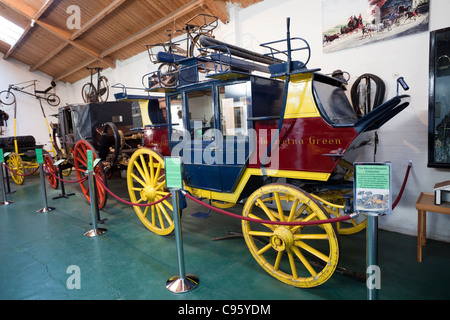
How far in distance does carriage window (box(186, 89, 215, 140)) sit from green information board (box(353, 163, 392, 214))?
172 centimetres

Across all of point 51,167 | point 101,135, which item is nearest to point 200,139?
point 101,135

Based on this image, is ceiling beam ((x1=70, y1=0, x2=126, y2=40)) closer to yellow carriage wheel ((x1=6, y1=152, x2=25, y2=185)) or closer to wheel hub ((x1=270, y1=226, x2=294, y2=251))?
yellow carriage wheel ((x1=6, y1=152, x2=25, y2=185))

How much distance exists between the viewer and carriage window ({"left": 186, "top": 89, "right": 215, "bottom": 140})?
3.07 meters

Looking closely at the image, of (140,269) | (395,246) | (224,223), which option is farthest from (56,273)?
(395,246)

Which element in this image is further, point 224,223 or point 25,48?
point 25,48

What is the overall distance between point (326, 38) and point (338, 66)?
446 mm

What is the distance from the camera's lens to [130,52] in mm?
8125

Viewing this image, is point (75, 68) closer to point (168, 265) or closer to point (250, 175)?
point (168, 265)

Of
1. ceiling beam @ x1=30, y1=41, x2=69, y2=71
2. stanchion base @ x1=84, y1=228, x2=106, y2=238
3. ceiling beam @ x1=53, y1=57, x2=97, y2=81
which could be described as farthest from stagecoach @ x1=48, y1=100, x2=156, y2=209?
ceiling beam @ x1=30, y1=41, x2=69, y2=71

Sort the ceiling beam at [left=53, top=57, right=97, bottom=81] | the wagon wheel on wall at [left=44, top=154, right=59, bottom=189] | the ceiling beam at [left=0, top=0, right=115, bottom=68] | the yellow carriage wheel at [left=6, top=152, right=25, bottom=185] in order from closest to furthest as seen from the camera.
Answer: the wagon wheel on wall at [left=44, top=154, right=59, bottom=189] < the ceiling beam at [left=0, top=0, right=115, bottom=68] < the yellow carriage wheel at [left=6, top=152, right=25, bottom=185] < the ceiling beam at [left=53, top=57, right=97, bottom=81]

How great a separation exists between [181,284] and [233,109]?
179 centimetres

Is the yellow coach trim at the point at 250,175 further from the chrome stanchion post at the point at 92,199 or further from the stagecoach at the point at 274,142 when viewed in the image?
the chrome stanchion post at the point at 92,199

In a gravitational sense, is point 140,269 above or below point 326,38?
below
